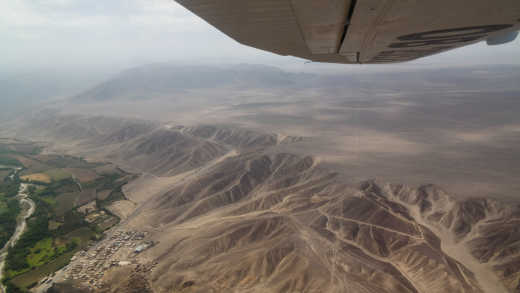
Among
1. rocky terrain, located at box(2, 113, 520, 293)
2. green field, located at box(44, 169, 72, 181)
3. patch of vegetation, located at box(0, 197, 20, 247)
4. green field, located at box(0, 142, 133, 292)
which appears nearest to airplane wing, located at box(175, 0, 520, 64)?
rocky terrain, located at box(2, 113, 520, 293)

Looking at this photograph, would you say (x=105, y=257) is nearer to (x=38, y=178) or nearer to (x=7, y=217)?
(x=7, y=217)

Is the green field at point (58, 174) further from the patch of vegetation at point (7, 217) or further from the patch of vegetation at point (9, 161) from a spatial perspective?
the patch of vegetation at point (9, 161)

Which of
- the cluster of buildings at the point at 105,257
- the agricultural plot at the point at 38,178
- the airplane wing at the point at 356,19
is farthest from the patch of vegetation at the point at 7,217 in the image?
the airplane wing at the point at 356,19

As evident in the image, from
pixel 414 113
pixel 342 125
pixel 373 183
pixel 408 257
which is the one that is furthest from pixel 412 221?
pixel 414 113

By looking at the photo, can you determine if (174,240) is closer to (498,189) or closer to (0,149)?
(498,189)

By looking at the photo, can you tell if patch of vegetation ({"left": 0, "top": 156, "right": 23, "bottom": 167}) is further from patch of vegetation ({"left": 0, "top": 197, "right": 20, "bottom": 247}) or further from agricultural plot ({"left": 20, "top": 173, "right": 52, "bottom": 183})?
patch of vegetation ({"left": 0, "top": 197, "right": 20, "bottom": 247})

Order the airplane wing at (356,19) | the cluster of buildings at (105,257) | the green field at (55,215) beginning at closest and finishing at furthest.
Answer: the airplane wing at (356,19), the cluster of buildings at (105,257), the green field at (55,215)

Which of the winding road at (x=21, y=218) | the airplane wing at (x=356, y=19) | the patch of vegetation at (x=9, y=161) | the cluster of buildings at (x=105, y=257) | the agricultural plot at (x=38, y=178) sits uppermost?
the airplane wing at (x=356, y=19)

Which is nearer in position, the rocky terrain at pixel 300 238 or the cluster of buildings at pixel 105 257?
the rocky terrain at pixel 300 238
